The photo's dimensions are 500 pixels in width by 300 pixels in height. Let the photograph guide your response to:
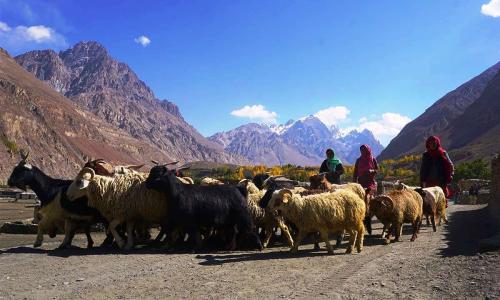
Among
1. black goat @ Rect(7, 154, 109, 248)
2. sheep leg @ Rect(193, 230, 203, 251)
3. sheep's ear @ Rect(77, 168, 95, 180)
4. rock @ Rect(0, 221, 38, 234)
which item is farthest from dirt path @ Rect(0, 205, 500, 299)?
rock @ Rect(0, 221, 38, 234)

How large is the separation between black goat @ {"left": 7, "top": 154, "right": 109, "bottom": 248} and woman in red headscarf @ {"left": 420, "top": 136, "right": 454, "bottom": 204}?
29.3 ft

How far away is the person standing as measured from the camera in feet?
42.8

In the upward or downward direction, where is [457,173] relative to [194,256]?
upward

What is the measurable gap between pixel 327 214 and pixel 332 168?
3.98 metres

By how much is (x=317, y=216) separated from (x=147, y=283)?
147 inches

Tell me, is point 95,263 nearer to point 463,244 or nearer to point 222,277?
point 222,277

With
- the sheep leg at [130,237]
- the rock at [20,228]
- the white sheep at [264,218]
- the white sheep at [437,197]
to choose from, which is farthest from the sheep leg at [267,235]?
the rock at [20,228]

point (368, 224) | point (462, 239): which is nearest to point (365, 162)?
point (368, 224)

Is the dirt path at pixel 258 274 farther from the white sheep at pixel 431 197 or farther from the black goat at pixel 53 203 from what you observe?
the white sheep at pixel 431 197

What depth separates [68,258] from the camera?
920 cm

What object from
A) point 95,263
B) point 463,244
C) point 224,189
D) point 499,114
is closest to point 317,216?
point 224,189

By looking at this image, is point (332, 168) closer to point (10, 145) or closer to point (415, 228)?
point (415, 228)

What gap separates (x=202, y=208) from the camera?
10273mm

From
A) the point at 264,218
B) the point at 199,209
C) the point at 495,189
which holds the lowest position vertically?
the point at 264,218
